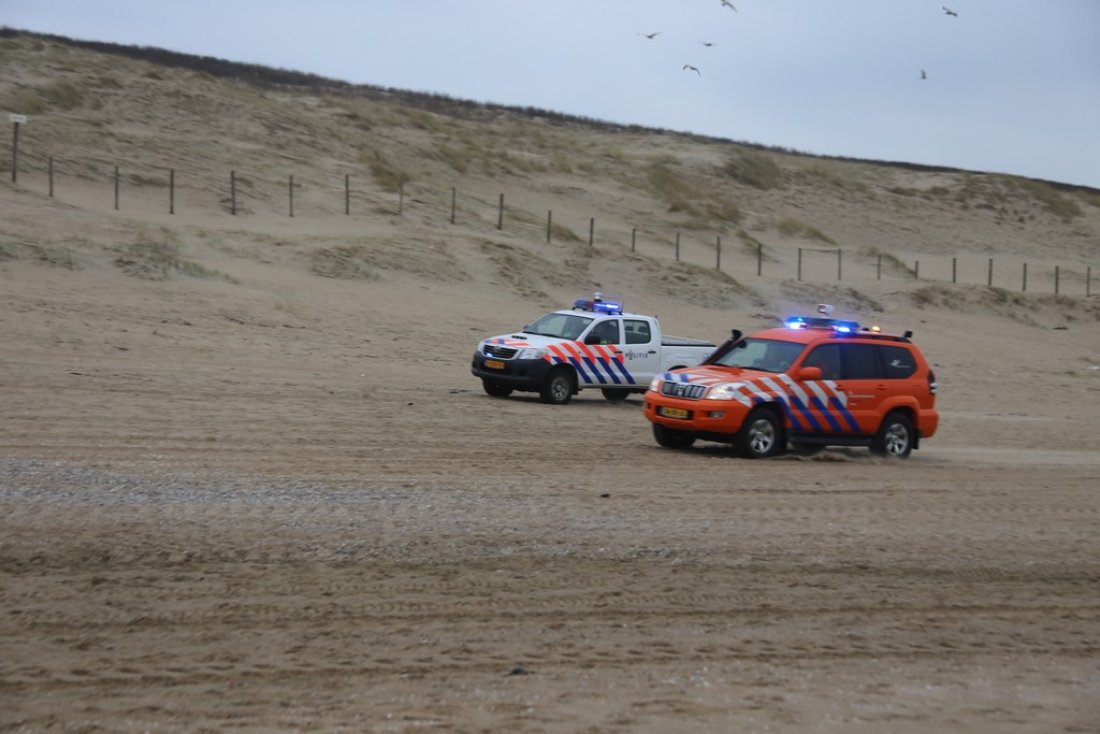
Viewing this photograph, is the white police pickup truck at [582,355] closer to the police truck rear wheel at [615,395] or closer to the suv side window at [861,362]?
the police truck rear wheel at [615,395]

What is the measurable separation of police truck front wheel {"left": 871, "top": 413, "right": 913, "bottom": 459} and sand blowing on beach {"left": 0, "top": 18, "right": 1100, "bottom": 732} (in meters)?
0.47

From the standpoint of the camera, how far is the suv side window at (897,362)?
59.3 ft

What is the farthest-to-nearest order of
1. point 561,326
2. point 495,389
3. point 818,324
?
point 561,326 < point 495,389 < point 818,324

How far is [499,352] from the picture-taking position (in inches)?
879

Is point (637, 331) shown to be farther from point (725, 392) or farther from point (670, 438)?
point (725, 392)

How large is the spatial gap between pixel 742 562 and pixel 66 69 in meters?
48.0

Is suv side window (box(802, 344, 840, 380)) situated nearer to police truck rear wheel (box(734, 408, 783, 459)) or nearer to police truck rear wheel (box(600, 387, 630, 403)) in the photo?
police truck rear wheel (box(734, 408, 783, 459))

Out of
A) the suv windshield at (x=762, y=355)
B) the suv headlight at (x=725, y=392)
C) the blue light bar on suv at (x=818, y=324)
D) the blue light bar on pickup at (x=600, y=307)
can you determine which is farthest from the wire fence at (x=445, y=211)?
the suv headlight at (x=725, y=392)

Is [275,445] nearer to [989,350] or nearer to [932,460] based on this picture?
[932,460]

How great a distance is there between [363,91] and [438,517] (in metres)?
70.7

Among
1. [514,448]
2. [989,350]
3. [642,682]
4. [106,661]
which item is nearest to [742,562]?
[642,682]

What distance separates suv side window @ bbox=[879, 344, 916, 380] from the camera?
59.3 ft

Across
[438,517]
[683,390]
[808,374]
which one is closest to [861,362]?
[808,374]

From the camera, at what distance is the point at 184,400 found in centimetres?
1848
